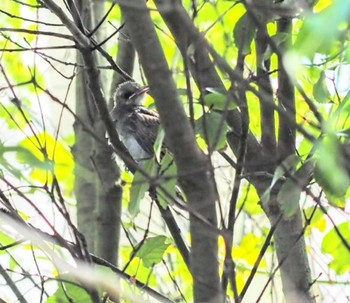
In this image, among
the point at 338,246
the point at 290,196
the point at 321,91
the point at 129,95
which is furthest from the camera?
the point at 129,95

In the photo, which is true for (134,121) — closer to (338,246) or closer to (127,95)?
(127,95)

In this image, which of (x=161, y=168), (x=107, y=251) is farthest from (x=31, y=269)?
(x=161, y=168)

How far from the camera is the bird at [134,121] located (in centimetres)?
359

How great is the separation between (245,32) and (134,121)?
7.59ft

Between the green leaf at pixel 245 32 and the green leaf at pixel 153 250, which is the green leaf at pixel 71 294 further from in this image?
the green leaf at pixel 245 32

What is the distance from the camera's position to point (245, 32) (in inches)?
58.4

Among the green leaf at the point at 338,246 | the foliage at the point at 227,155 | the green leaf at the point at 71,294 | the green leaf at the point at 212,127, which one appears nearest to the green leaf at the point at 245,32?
the foliage at the point at 227,155

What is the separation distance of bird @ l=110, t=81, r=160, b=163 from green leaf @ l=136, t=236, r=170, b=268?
1672 mm

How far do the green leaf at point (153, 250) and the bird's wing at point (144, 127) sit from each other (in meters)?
1.72

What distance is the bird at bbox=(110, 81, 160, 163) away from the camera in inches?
141

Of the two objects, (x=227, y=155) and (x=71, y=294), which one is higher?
(x=227, y=155)

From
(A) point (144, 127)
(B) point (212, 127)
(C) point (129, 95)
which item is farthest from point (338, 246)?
(C) point (129, 95)

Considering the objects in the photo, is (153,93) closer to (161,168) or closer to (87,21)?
(161,168)

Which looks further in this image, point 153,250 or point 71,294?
point 153,250
